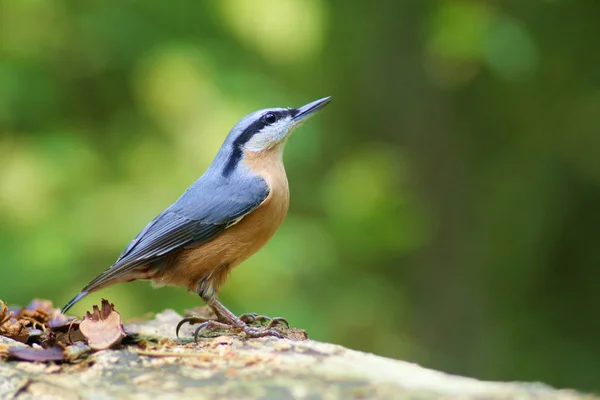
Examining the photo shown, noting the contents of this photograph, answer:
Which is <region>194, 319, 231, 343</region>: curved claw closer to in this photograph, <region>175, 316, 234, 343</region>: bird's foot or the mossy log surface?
<region>175, 316, 234, 343</region>: bird's foot

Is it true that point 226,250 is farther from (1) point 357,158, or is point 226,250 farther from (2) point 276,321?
(1) point 357,158

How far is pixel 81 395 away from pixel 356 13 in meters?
6.03

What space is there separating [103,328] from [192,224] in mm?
853

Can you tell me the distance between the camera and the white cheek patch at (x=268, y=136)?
13.6 feet

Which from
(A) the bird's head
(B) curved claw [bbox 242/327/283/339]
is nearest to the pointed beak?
(A) the bird's head

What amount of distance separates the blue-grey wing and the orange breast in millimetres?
40

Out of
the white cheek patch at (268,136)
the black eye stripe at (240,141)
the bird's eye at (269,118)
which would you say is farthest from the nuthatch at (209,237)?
the bird's eye at (269,118)

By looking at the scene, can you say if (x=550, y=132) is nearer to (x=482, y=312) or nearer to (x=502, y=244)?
(x=502, y=244)

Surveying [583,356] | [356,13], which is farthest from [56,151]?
[583,356]

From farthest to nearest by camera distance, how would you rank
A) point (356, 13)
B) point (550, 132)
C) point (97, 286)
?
point (550, 132) < point (356, 13) < point (97, 286)

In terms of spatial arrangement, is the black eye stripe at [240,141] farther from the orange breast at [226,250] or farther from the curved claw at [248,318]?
the curved claw at [248,318]

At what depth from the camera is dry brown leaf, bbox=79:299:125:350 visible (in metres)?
2.95

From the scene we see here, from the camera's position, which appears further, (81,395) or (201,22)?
(201,22)

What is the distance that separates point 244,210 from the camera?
12.1 ft
